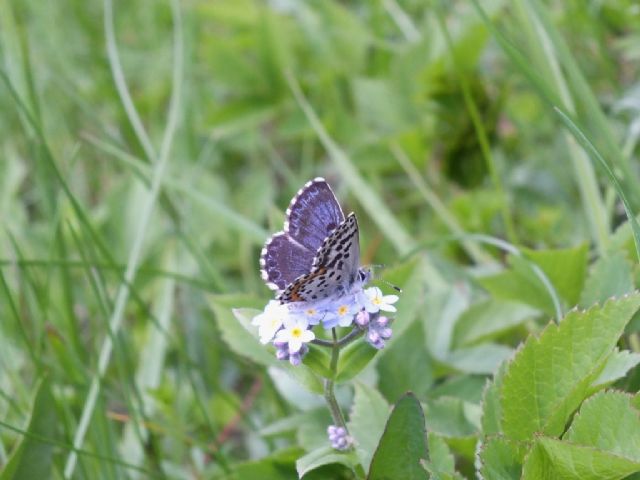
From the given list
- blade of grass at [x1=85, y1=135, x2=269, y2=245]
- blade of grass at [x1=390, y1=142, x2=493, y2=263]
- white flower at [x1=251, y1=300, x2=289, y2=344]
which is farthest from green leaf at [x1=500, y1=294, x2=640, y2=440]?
blade of grass at [x1=85, y1=135, x2=269, y2=245]

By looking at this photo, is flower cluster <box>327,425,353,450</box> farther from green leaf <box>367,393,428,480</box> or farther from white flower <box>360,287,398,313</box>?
white flower <box>360,287,398,313</box>

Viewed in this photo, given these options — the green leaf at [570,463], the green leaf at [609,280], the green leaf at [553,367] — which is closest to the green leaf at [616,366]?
the green leaf at [553,367]

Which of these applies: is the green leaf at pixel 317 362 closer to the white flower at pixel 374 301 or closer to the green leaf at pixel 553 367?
the white flower at pixel 374 301

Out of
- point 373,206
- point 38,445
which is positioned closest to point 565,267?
point 373,206

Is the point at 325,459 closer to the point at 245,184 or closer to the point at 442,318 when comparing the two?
the point at 442,318

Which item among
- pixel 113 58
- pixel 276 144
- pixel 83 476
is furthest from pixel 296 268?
pixel 276 144
